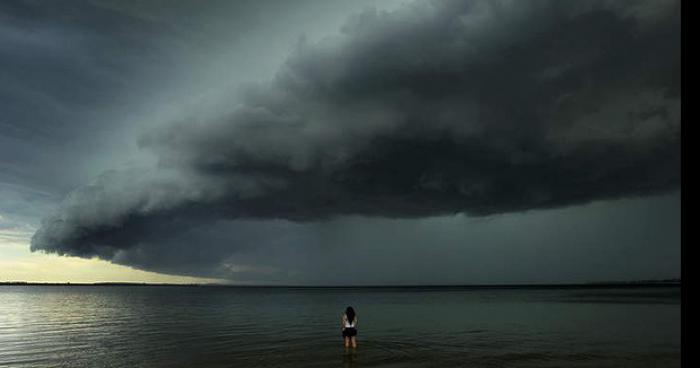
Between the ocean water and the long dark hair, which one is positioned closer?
the ocean water

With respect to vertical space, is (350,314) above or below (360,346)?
above

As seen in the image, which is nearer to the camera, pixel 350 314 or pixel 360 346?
pixel 350 314

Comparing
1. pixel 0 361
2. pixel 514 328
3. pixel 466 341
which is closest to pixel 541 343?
pixel 466 341

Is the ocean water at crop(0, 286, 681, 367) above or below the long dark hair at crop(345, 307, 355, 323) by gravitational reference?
below

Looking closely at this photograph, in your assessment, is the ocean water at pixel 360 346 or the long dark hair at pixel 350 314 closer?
the ocean water at pixel 360 346

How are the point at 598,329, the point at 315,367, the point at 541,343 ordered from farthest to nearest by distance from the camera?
the point at 598,329
the point at 541,343
the point at 315,367

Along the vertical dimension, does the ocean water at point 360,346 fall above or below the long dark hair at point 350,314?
below
